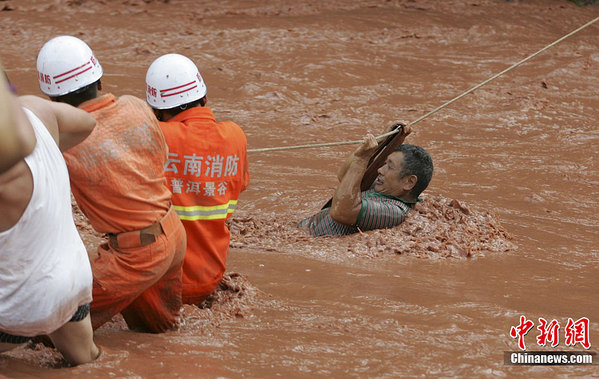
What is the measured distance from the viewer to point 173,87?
427 cm

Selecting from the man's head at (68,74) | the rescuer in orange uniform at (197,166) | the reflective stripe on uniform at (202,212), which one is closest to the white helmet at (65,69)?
the man's head at (68,74)

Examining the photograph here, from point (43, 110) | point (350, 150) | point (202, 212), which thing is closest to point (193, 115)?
point (202, 212)

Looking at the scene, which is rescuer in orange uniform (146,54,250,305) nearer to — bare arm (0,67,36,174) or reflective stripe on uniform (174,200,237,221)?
reflective stripe on uniform (174,200,237,221)

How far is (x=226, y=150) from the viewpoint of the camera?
4.22 meters

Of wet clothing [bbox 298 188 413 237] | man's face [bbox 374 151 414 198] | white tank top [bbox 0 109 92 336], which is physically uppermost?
white tank top [bbox 0 109 92 336]

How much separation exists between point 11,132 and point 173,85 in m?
2.15

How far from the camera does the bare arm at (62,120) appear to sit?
9.93ft

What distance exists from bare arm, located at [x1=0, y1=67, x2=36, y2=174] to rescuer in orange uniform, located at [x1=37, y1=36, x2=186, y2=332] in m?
0.93

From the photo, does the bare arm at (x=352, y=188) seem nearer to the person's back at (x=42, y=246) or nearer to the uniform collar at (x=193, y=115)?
the uniform collar at (x=193, y=115)

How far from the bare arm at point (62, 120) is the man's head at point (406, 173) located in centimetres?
304

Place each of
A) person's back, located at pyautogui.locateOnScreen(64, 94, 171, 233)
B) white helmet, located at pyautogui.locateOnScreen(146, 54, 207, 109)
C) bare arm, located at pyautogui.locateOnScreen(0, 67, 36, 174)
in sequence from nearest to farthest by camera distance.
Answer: bare arm, located at pyautogui.locateOnScreen(0, 67, 36, 174)
person's back, located at pyautogui.locateOnScreen(64, 94, 171, 233)
white helmet, located at pyautogui.locateOnScreen(146, 54, 207, 109)

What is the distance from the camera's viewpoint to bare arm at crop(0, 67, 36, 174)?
205 cm

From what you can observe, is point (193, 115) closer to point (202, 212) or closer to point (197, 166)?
point (197, 166)

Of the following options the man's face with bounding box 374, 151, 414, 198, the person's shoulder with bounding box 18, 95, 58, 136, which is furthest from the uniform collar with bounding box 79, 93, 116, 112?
the man's face with bounding box 374, 151, 414, 198
